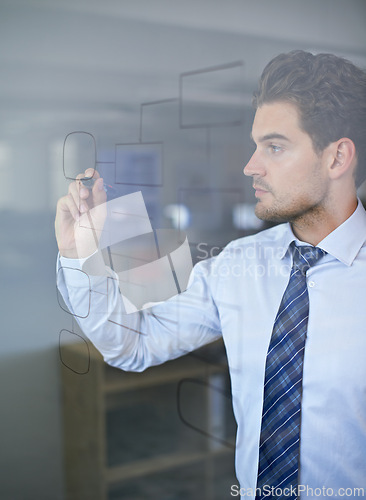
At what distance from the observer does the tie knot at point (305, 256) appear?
947mm

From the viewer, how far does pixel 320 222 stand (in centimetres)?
96

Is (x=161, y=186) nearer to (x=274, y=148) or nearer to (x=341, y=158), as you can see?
(x=274, y=148)

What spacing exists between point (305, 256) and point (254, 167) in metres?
0.19

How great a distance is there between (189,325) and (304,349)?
0.71 ft

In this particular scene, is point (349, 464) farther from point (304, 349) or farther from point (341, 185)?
point (341, 185)

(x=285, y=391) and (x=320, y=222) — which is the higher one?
(x=320, y=222)

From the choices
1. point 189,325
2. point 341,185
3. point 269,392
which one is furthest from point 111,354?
point 341,185

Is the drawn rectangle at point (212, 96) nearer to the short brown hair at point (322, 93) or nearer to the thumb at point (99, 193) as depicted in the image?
the short brown hair at point (322, 93)

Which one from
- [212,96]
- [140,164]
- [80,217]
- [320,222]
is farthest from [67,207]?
[320,222]

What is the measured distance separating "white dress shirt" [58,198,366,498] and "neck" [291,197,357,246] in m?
0.02

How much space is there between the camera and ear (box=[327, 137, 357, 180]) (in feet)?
3.12

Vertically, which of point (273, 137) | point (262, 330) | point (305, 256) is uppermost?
point (273, 137)

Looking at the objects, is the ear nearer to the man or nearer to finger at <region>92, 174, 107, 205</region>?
the man

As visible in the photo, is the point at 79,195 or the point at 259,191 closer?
the point at 79,195
